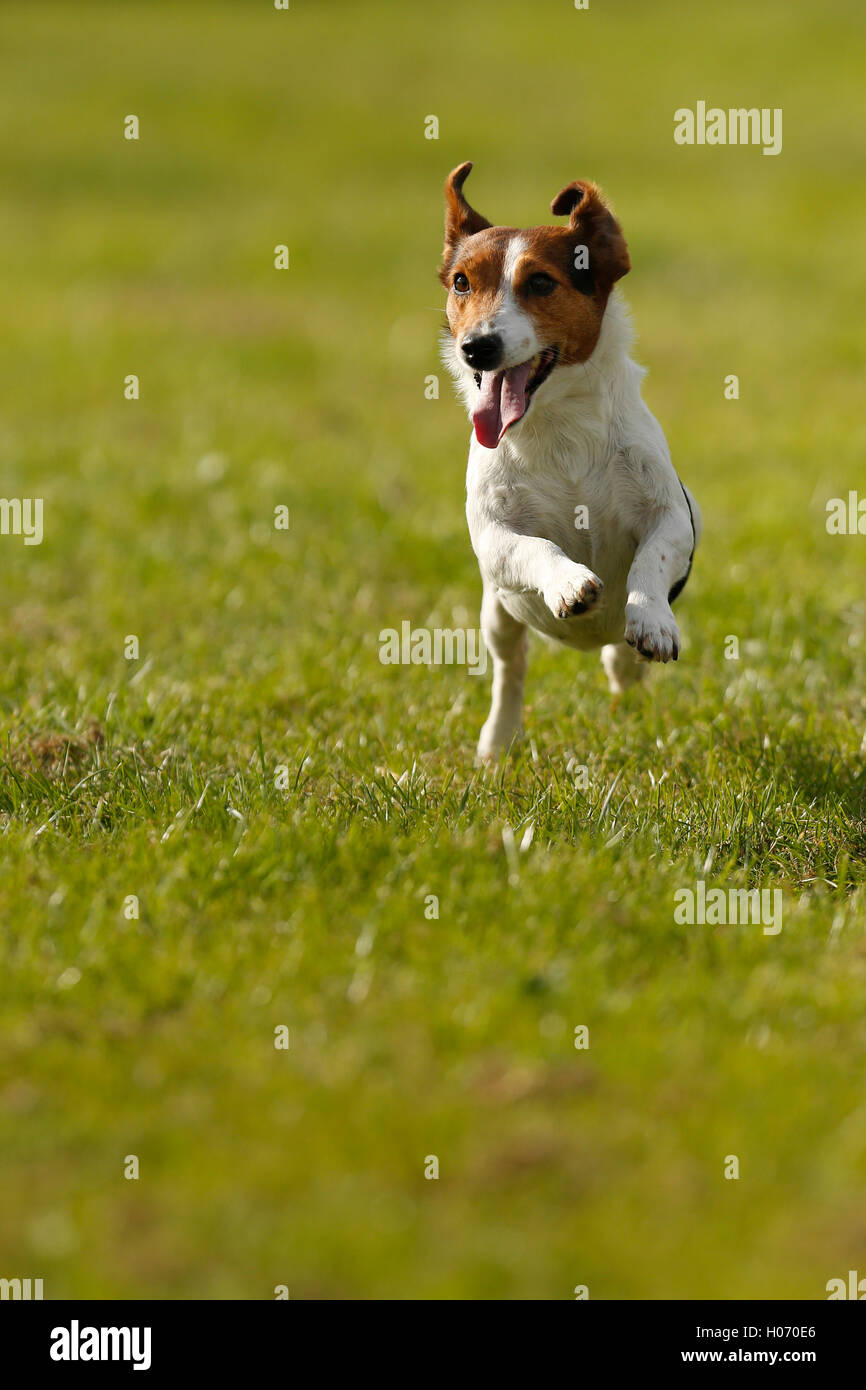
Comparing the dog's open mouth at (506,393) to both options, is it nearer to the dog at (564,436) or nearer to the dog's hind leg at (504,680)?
the dog at (564,436)

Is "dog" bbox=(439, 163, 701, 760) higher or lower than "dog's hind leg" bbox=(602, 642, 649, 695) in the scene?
higher

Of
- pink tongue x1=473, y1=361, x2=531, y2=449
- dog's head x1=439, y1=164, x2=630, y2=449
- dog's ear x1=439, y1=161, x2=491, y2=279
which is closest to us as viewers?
dog's head x1=439, y1=164, x2=630, y2=449

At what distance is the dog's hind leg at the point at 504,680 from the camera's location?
5832mm

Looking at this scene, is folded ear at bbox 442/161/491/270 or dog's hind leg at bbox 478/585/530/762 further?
Result: dog's hind leg at bbox 478/585/530/762

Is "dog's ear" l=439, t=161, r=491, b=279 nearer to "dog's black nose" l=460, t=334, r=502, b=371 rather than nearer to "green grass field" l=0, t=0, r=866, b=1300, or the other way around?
"dog's black nose" l=460, t=334, r=502, b=371

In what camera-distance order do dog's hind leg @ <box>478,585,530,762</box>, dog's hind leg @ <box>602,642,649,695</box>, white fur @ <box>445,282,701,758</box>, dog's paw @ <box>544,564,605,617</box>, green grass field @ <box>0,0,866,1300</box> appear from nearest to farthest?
green grass field @ <box>0,0,866,1300</box>
dog's paw @ <box>544,564,605,617</box>
white fur @ <box>445,282,701,758</box>
dog's hind leg @ <box>478,585,530,762</box>
dog's hind leg @ <box>602,642,649,695</box>

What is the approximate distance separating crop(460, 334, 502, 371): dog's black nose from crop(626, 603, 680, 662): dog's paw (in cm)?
90

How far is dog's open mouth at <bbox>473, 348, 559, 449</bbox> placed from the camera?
15.7 ft

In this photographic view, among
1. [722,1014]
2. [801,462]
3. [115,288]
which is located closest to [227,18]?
[115,288]

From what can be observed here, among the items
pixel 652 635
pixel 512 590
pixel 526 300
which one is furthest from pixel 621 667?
pixel 526 300

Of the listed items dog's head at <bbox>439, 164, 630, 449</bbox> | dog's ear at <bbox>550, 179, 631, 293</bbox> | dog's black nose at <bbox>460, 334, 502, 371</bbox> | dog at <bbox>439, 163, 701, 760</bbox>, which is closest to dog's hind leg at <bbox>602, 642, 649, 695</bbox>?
dog at <bbox>439, 163, 701, 760</bbox>

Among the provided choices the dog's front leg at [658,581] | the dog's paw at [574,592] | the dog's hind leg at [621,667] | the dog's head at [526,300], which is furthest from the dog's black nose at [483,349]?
the dog's hind leg at [621,667]

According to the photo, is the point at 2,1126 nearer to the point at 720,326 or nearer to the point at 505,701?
the point at 505,701

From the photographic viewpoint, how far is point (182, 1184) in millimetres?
3223
